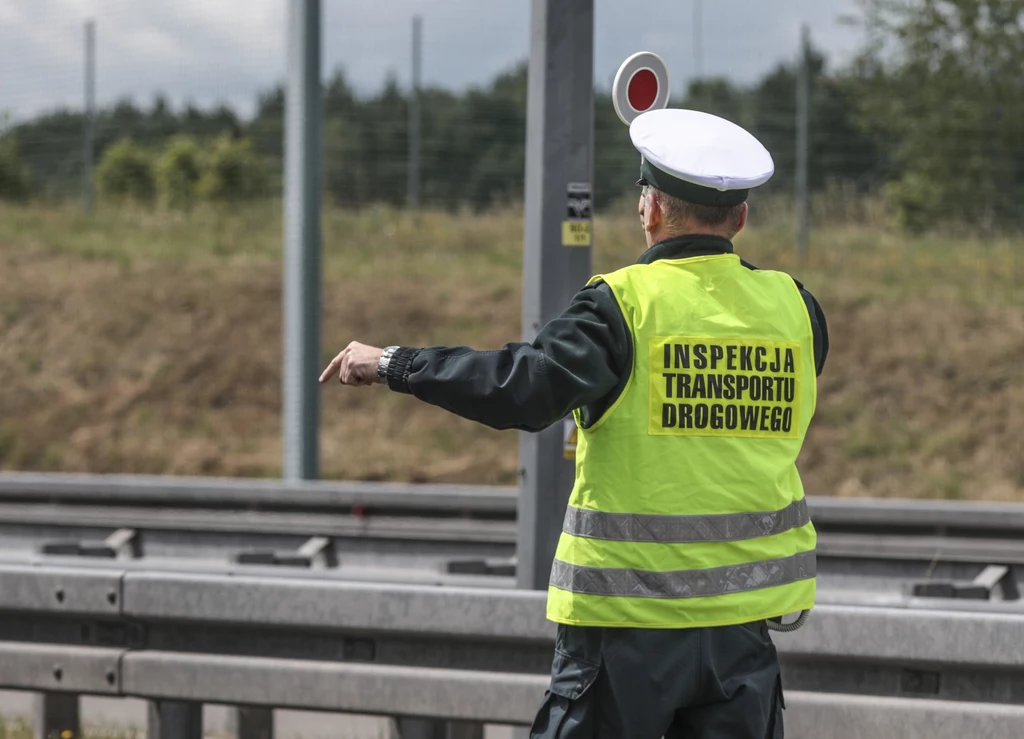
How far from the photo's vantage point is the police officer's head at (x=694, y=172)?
9.39 ft

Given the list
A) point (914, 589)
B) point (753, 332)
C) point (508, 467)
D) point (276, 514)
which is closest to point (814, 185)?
point (508, 467)

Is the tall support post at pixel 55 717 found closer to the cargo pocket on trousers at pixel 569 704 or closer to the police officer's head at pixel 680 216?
the cargo pocket on trousers at pixel 569 704

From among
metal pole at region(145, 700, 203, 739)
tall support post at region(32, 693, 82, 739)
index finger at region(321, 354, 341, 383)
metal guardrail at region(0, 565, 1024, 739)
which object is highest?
index finger at region(321, 354, 341, 383)

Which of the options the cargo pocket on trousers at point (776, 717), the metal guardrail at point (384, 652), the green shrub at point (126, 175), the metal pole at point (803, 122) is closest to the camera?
the cargo pocket on trousers at point (776, 717)

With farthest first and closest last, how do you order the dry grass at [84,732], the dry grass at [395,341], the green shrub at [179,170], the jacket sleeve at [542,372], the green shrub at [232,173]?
1. the green shrub at [179,170]
2. the green shrub at [232,173]
3. the dry grass at [395,341]
4. the dry grass at [84,732]
5. the jacket sleeve at [542,372]

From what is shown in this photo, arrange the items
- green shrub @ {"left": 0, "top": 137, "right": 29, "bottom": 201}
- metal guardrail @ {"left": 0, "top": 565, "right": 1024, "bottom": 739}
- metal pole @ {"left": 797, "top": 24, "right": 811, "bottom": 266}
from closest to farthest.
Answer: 1. metal guardrail @ {"left": 0, "top": 565, "right": 1024, "bottom": 739}
2. metal pole @ {"left": 797, "top": 24, "right": 811, "bottom": 266}
3. green shrub @ {"left": 0, "top": 137, "right": 29, "bottom": 201}

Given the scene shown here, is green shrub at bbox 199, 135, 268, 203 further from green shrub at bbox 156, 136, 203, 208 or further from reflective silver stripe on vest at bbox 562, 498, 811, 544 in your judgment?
reflective silver stripe on vest at bbox 562, 498, 811, 544

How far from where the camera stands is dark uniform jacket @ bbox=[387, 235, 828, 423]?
2768mm

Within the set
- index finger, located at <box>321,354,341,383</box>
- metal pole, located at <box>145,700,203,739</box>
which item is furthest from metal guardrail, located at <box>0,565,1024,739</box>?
→ index finger, located at <box>321,354,341,383</box>

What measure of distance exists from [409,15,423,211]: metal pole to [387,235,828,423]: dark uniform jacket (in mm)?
13861

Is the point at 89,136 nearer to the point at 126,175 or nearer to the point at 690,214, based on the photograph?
the point at 126,175

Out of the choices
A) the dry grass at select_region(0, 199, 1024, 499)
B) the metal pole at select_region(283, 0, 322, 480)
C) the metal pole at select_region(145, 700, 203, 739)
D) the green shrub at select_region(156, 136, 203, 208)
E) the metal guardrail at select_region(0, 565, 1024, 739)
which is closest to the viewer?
the metal guardrail at select_region(0, 565, 1024, 739)

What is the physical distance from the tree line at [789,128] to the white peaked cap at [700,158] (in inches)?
444

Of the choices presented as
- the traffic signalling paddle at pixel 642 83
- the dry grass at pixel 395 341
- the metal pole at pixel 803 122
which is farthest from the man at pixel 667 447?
the metal pole at pixel 803 122
